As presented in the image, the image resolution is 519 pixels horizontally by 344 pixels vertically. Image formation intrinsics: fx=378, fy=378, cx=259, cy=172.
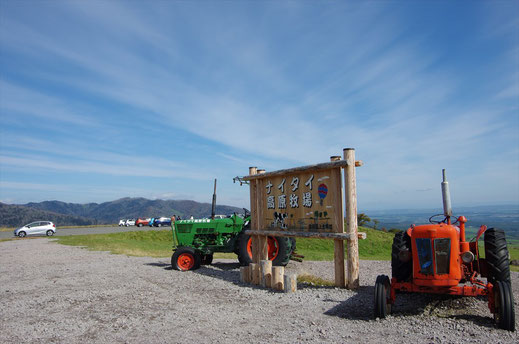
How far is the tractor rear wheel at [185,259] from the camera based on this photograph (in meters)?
11.1

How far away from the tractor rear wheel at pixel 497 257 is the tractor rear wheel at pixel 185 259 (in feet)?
24.9

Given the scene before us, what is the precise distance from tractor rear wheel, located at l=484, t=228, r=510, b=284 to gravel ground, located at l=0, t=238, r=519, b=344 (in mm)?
635

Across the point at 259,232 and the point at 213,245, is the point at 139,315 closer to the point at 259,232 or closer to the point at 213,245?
the point at 259,232

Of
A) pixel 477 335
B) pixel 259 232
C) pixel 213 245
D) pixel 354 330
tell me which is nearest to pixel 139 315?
pixel 354 330

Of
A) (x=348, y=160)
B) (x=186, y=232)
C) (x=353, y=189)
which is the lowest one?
(x=186, y=232)

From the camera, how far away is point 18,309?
6844mm

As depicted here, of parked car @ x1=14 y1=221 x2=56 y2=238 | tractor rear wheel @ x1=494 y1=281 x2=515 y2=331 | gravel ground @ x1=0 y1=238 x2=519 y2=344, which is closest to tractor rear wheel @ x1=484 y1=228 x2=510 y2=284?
gravel ground @ x1=0 y1=238 x2=519 y2=344

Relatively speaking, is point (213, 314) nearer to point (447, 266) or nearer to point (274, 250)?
point (447, 266)

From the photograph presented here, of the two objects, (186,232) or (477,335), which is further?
(186,232)

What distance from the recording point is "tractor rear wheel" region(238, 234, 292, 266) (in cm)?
1102

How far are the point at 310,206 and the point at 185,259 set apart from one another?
4.57m

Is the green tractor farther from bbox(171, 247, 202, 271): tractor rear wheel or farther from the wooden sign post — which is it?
the wooden sign post

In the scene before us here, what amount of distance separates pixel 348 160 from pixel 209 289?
4.15 m

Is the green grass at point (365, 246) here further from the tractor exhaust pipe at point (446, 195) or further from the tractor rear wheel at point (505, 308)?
the tractor rear wheel at point (505, 308)
